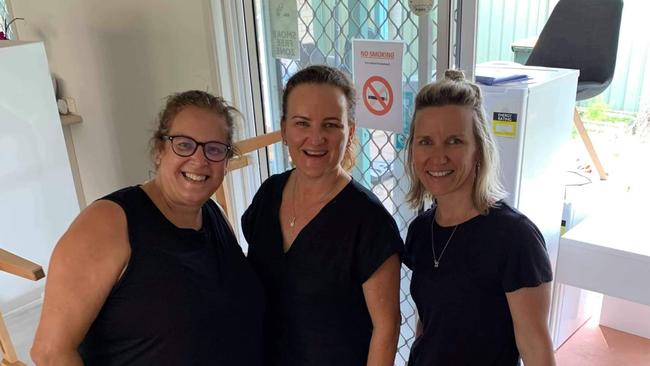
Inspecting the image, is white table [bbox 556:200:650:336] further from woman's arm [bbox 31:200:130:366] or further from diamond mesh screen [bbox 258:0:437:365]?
woman's arm [bbox 31:200:130:366]

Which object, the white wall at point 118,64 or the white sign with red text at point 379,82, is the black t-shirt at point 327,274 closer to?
the white sign with red text at point 379,82

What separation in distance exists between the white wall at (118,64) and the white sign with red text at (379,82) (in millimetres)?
712

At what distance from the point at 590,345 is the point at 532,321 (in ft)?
5.51

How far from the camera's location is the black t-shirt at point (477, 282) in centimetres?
112

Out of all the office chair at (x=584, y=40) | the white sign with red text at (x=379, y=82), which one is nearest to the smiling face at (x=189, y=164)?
the white sign with red text at (x=379, y=82)

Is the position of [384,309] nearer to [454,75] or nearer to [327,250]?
[327,250]

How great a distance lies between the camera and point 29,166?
2541 millimetres

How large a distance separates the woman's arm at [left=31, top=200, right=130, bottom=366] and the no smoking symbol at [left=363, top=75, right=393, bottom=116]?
107 centimetres

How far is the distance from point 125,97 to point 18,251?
891mm

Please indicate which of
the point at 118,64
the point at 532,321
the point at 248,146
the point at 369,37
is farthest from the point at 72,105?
the point at 532,321

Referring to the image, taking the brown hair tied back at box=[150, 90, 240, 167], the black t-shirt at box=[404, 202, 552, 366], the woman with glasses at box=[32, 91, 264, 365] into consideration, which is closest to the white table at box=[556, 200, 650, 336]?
the black t-shirt at box=[404, 202, 552, 366]

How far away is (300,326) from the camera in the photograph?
130 centimetres

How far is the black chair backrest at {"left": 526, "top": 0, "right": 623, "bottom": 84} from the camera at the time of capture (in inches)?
116

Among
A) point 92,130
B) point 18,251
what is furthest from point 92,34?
point 18,251
